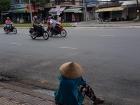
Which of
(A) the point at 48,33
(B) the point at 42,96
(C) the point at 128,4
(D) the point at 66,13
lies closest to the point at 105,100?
(B) the point at 42,96

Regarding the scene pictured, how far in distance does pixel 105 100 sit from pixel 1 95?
195 cm

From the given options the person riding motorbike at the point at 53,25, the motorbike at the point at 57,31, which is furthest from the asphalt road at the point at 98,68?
the person riding motorbike at the point at 53,25

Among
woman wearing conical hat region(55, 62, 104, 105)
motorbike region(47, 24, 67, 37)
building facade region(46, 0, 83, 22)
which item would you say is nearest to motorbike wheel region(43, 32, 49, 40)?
motorbike region(47, 24, 67, 37)

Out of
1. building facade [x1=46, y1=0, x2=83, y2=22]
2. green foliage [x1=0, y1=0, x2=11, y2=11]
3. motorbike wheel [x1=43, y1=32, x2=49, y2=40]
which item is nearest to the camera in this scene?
motorbike wheel [x1=43, y1=32, x2=49, y2=40]

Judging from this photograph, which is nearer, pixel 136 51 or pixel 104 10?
pixel 136 51

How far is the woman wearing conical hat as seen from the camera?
16.6 ft

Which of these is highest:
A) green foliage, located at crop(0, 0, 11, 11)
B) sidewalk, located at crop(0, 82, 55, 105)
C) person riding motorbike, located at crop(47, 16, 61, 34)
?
green foliage, located at crop(0, 0, 11, 11)

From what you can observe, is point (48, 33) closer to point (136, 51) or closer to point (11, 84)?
point (136, 51)

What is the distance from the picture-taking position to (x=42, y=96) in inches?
299

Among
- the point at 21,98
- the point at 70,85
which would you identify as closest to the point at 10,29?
the point at 21,98

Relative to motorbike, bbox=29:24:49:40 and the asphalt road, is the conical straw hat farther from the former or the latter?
motorbike, bbox=29:24:49:40

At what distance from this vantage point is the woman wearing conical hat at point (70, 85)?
506 centimetres

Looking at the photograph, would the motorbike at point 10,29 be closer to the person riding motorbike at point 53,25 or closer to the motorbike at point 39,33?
the person riding motorbike at point 53,25

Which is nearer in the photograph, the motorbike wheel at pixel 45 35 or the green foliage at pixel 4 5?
the motorbike wheel at pixel 45 35
